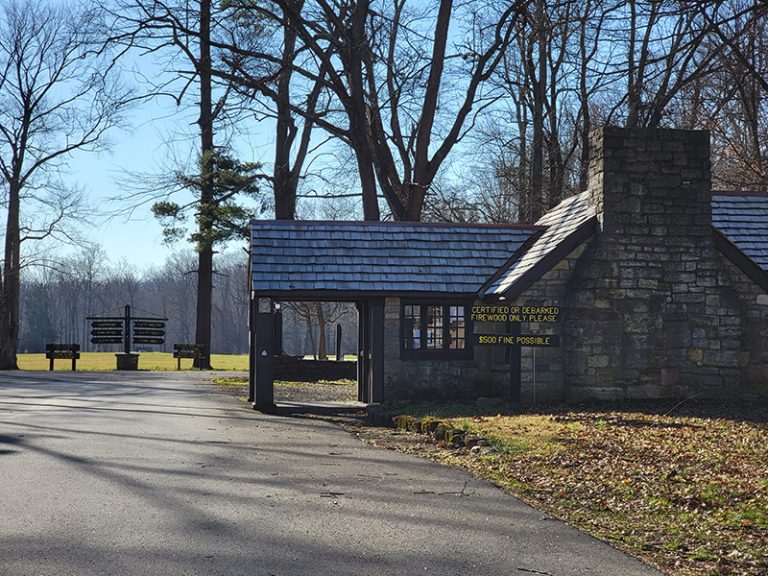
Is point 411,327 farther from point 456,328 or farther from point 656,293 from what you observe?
point 656,293

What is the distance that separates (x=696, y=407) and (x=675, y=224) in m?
3.81

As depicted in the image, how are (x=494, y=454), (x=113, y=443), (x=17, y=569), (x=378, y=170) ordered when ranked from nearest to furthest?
(x=17, y=569), (x=494, y=454), (x=113, y=443), (x=378, y=170)

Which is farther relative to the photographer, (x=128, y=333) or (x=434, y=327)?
(x=128, y=333)

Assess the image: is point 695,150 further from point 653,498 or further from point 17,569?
point 17,569

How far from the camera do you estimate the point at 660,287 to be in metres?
18.5

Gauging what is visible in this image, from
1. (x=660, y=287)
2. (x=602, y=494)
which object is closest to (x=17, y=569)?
(x=602, y=494)

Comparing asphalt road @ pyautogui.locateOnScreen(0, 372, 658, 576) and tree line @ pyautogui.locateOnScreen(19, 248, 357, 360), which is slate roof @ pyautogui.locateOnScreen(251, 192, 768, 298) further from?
tree line @ pyautogui.locateOnScreen(19, 248, 357, 360)

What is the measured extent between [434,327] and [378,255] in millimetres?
2071

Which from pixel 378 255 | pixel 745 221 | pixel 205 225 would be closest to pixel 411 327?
pixel 378 255

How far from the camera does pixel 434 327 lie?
20.3m

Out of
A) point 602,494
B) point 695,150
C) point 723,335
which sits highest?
point 695,150

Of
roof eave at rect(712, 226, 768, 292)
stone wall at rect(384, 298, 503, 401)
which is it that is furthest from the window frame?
roof eave at rect(712, 226, 768, 292)

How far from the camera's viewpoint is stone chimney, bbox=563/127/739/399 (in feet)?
60.2

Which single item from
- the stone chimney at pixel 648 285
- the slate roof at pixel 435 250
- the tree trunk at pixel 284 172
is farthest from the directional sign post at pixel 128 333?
the stone chimney at pixel 648 285
